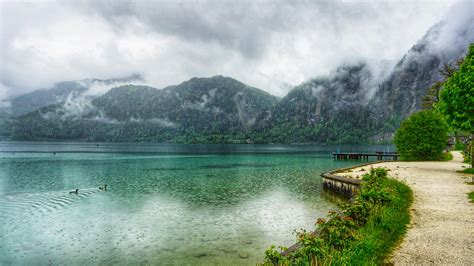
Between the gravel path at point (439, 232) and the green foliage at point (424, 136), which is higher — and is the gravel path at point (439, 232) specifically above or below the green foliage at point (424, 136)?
below

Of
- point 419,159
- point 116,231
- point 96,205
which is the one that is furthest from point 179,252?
point 419,159

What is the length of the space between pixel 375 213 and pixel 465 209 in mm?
6304

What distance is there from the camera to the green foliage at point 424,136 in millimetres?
52812

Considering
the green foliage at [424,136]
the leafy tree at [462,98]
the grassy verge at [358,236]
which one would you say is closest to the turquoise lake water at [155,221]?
the grassy verge at [358,236]

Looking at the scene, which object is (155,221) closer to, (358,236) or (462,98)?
(358,236)

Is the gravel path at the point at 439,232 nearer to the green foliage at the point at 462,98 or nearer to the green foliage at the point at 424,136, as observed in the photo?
the green foliage at the point at 462,98

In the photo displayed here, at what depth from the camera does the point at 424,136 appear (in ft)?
176

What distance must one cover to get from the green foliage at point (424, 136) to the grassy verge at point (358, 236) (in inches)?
1722

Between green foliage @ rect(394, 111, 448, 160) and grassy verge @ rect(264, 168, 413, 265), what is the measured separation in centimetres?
4373

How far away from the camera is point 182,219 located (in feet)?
84.4

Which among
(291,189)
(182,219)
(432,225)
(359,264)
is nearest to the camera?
(359,264)

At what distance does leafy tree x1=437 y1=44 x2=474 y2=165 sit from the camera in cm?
2952

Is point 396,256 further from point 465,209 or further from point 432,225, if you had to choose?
point 465,209

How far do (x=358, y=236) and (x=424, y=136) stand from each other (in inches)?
2012
